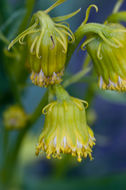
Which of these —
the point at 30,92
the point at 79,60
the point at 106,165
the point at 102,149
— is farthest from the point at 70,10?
the point at 79,60

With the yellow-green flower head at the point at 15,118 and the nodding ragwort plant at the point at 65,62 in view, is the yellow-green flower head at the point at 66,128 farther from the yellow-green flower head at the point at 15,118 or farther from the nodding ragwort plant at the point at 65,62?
the yellow-green flower head at the point at 15,118

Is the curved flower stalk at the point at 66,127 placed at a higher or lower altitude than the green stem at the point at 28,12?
lower

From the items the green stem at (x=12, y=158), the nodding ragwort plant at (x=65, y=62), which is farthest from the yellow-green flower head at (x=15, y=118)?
the nodding ragwort plant at (x=65, y=62)

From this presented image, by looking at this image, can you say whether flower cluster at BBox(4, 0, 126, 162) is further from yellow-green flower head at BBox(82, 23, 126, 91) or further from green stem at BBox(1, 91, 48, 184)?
green stem at BBox(1, 91, 48, 184)

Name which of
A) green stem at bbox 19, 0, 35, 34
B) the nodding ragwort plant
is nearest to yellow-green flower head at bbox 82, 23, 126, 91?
the nodding ragwort plant

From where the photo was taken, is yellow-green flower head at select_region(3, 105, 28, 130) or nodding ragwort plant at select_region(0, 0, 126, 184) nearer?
nodding ragwort plant at select_region(0, 0, 126, 184)

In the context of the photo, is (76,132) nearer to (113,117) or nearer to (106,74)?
→ (106,74)
